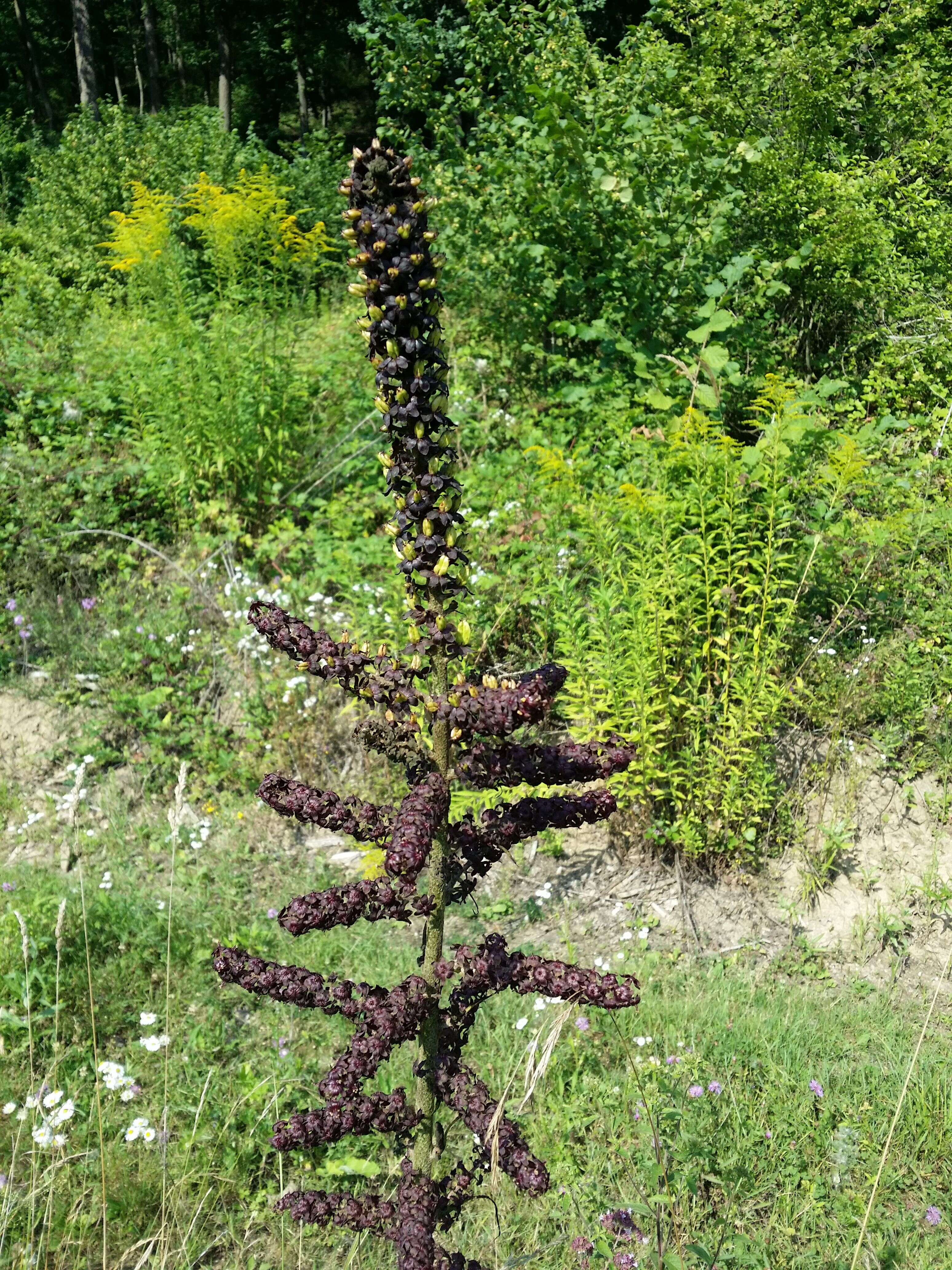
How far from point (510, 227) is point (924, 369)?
3.32 metres

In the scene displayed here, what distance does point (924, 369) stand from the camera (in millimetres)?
6914

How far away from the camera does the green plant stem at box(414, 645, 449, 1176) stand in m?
1.51

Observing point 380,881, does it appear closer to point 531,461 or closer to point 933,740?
point 933,740

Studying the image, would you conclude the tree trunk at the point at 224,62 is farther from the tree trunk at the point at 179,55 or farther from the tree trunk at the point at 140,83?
the tree trunk at the point at 140,83

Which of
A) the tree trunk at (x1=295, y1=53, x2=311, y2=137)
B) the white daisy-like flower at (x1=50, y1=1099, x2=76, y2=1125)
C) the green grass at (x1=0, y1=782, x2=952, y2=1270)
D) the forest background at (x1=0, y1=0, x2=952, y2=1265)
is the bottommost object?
the green grass at (x1=0, y1=782, x2=952, y2=1270)

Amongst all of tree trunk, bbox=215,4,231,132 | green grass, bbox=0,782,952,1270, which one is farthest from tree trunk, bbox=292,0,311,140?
green grass, bbox=0,782,952,1270

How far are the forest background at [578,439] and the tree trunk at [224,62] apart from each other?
37.4ft

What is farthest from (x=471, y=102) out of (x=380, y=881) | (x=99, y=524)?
(x=380, y=881)

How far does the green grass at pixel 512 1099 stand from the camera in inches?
92.3

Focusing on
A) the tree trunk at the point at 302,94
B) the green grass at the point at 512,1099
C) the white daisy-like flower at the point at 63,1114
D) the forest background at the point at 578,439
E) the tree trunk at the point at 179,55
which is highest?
the tree trunk at the point at 179,55

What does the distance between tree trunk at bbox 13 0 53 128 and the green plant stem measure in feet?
82.1

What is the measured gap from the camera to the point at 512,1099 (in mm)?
2562

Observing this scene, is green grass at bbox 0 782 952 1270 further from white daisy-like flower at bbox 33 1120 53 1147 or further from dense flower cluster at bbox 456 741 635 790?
dense flower cluster at bbox 456 741 635 790

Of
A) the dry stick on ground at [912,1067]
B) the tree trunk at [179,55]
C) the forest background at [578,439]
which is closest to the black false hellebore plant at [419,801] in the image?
the dry stick on ground at [912,1067]
